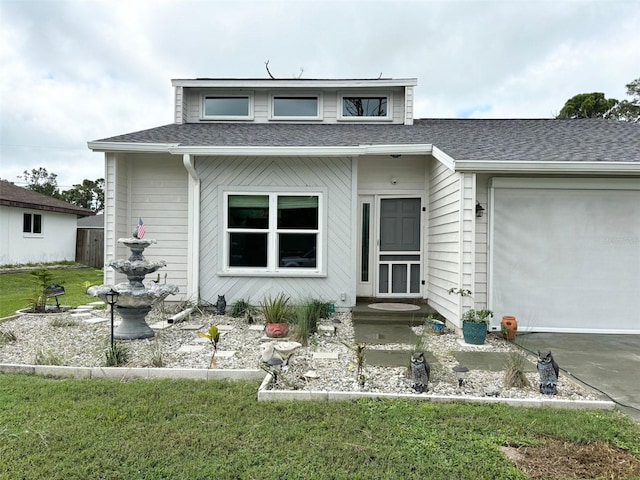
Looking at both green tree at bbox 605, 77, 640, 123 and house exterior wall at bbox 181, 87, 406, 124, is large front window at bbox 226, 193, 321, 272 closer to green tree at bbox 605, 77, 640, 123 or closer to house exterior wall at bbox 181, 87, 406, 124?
house exterior wall at bbox 181, 87, 406, 124

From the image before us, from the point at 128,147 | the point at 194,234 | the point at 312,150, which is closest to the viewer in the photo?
the point at 312,150

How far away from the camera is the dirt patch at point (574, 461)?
2.29m

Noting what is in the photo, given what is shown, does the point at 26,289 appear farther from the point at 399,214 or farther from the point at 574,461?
the point at 574,461

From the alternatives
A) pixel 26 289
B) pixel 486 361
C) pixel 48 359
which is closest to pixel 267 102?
pixel 48 359

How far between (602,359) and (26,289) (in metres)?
12.8

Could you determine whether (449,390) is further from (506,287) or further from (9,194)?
(9,194)

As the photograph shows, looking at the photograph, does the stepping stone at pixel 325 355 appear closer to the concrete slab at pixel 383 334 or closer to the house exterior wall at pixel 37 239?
the concrete slab at pixel 383 334

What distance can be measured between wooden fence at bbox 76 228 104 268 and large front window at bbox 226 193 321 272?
13.8 m

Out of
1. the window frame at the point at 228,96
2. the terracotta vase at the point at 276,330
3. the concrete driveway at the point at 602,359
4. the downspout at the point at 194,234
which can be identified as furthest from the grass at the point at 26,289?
the concrete driveway at the point at 602,359

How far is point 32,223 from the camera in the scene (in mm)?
16422

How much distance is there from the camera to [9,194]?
52.3ft

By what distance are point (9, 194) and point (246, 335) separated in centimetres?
1602

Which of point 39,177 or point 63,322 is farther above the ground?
point 39,177

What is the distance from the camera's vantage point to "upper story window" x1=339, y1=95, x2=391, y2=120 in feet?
31.0
